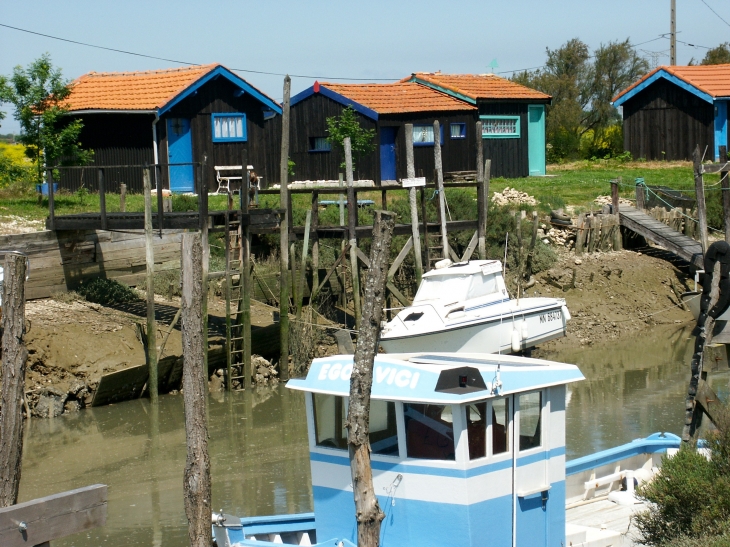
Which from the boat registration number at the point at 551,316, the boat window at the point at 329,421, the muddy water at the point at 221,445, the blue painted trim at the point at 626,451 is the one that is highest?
the boat window at the point at 329,421

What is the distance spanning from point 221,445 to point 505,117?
2155 centimetres

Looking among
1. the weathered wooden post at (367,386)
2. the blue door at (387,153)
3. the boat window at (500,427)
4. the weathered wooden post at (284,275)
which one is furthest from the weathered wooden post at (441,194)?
the weathered wooden post at (367,386)

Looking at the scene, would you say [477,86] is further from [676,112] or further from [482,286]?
[482,286]

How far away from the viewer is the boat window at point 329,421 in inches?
361

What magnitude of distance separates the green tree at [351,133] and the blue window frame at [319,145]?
1.73 metres

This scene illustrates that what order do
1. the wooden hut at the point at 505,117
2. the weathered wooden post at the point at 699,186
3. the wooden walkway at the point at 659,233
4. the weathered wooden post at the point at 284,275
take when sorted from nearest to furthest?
the weathered wooden post at the point at 699,186 → the weathered wooden post at the point at 284,275 → the wooden walkway at the point at 659,233 → the wooden hut at the point at 505,117

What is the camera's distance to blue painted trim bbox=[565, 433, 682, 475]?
11.9m

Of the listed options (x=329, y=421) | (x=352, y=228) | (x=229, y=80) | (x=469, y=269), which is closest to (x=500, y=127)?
(x=229, y=80)

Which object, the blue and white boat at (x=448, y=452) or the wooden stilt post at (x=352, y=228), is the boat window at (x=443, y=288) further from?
the blue and white boat at (x=448, y=452)

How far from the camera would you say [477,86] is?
35.3 m

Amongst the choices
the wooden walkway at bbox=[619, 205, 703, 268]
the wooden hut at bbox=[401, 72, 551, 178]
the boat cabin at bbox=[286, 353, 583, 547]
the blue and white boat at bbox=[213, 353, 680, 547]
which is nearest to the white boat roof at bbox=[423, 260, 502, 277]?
the wooden walkway at bbox=[619, 205, 703, 268]

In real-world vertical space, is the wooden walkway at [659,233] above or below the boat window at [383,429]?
above

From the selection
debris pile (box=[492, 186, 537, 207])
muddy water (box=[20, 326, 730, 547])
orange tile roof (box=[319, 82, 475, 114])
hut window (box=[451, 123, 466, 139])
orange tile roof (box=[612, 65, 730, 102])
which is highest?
orange tile roof (box=[612, 65, 730, 102])

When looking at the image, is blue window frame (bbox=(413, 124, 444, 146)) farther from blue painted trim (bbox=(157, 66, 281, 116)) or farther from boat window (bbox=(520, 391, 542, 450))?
boat window (bbox=(520, 391, 542, 450))
